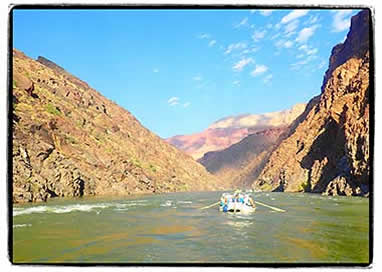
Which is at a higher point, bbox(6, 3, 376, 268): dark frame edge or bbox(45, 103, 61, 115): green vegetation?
bbox(45, 103, 61, 115): green vegetation

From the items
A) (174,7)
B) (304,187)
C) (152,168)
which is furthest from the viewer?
(152,168)

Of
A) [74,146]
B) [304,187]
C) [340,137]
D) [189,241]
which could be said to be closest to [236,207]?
[189,241]

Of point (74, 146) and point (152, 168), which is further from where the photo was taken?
point (152, 168)

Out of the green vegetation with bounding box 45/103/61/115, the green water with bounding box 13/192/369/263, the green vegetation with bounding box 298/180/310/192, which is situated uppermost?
the green vegetation with bounding box 45/103/61/115

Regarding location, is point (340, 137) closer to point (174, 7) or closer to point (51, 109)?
point (51, 109)

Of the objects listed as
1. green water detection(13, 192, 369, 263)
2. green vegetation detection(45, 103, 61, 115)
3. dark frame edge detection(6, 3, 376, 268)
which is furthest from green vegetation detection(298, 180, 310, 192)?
dark frame edge detection(6, 3, 376, 268)

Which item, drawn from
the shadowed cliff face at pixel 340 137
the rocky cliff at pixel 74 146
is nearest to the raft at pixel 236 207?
the shadowed cliff face at pixel 340 137

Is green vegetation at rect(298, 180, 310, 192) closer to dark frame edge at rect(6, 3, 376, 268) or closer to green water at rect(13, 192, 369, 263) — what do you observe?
green water at rect(13, 192, 369, 263)

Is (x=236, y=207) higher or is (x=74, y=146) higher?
(x=74, y=146)

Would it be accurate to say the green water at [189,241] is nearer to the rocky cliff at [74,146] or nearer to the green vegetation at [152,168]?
the rocky cliff at [74,146]
